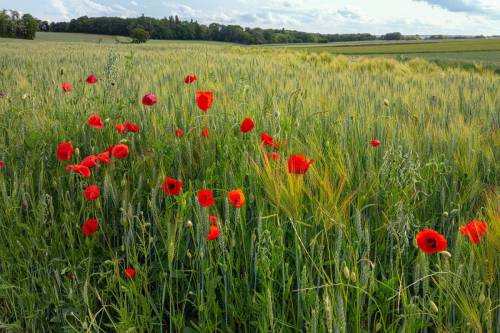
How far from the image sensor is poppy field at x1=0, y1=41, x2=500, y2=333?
102cm

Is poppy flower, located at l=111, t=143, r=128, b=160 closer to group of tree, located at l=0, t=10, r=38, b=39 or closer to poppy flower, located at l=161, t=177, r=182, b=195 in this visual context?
poppy flower, located at l=161, t=177, r=182, b=195

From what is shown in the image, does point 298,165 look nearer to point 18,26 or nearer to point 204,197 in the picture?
point 204,197

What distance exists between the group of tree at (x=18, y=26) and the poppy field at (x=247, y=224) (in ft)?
182

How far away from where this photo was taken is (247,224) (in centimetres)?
140

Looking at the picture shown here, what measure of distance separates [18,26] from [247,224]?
58750 millimetres

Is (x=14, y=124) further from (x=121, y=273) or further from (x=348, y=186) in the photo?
(x=348, y=186)

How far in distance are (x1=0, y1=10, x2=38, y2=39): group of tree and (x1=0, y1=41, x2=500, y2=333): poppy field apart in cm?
5553

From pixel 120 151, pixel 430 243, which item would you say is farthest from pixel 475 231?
pixel 120 151

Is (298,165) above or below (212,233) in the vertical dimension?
above

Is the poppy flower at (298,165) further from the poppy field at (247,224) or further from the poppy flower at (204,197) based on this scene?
the poppy flower at (204,197)

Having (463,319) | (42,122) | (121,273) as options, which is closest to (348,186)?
(463,319)

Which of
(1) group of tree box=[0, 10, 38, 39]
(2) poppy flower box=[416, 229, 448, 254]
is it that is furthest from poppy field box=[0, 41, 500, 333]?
(1) group of tree box=[0, 10, 38, 39]

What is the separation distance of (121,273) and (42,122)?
1258 millimetres

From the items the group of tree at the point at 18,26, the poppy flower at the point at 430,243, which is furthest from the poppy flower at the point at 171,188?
the group of tree at the point at 18,26
